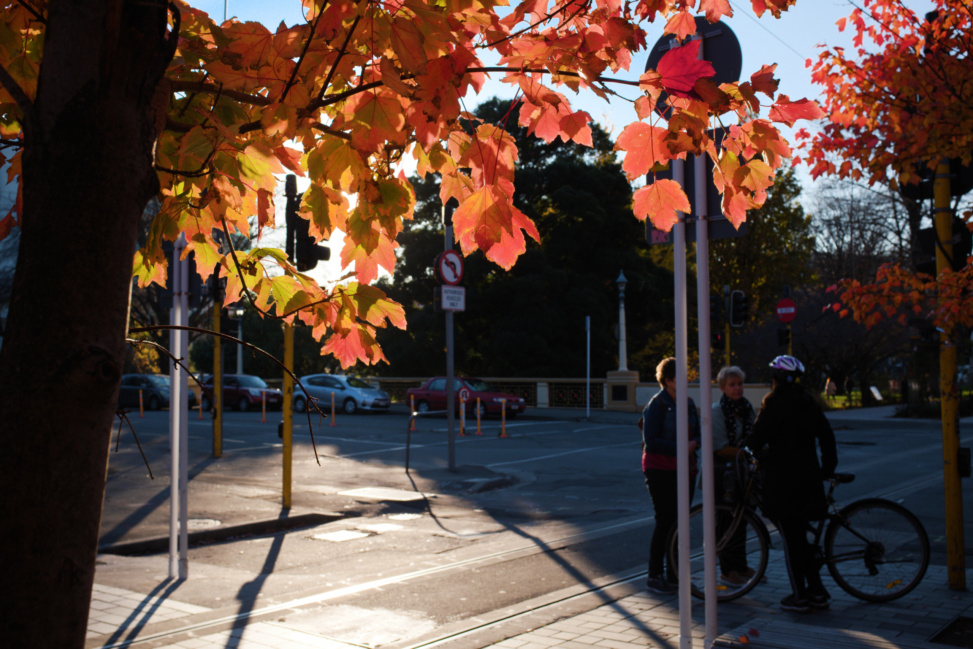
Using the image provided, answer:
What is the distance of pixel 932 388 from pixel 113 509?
30775mm

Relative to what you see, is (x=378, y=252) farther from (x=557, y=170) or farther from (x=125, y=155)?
(x=557, y=170)

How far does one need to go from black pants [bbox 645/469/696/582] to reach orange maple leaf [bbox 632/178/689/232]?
13.2ft

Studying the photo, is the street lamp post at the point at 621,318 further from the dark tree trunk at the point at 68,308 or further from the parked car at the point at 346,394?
the dark tree trunk at the point at 68,308

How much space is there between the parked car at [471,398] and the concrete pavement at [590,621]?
65.2 ft

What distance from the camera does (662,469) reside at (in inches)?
263

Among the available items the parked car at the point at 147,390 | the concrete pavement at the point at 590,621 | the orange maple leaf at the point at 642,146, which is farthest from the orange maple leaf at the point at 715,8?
the parked car at the point at 147,390

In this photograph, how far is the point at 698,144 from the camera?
8.78ft

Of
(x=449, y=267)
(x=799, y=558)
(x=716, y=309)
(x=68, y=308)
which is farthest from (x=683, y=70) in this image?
(x=716, y=309)

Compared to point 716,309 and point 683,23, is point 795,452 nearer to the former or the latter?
point 683,23

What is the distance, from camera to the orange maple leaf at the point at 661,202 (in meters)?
2.90

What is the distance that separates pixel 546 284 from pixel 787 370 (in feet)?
101

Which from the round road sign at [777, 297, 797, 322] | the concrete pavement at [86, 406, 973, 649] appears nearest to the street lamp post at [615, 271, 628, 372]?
the round road sign at [777, 297, 797, 322]

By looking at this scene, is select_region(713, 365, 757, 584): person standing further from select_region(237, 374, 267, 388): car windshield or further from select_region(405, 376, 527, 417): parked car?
select_region(237, 374, 267, 388): car windshield

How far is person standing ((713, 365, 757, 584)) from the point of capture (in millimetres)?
6484
